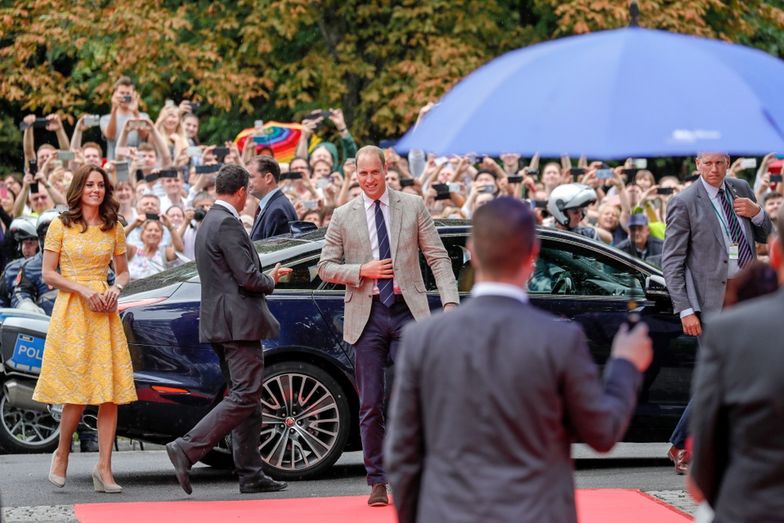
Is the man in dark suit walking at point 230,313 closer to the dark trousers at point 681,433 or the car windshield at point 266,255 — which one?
the car windshield at point 266,255

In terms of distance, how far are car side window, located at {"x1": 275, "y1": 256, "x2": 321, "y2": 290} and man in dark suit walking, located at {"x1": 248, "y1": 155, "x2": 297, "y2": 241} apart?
1.07 metres

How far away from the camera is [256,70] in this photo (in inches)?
997

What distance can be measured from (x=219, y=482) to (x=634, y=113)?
6012 millimetres

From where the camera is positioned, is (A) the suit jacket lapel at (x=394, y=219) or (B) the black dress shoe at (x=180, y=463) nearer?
→ (A) the suit jacket lapel at (x=394, y=219)

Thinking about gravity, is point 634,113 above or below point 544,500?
above

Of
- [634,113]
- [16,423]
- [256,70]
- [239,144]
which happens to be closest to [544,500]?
[634,113]

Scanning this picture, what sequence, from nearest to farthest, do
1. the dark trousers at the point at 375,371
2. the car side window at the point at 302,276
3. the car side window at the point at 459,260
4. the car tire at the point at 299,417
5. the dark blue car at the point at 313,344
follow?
the dark trousers at the point at 375,371
the dark blue car at the point at 313,344
the car tire at the point at 299,417
the car side window at the point at 302,276
the car side window at the point at 459,260

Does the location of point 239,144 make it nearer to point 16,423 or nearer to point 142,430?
point 16,423

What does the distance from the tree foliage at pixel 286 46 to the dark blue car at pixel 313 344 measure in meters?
13.6

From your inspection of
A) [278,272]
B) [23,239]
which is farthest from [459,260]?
[23,239]

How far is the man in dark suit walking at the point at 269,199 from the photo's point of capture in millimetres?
11164

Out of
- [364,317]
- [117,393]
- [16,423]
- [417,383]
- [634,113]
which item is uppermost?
[634,113]

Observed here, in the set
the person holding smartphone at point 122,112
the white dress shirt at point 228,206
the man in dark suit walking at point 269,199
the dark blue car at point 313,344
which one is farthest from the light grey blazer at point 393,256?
the person holding smartphone at point 122,112

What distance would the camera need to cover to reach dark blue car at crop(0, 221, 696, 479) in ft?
32.6
